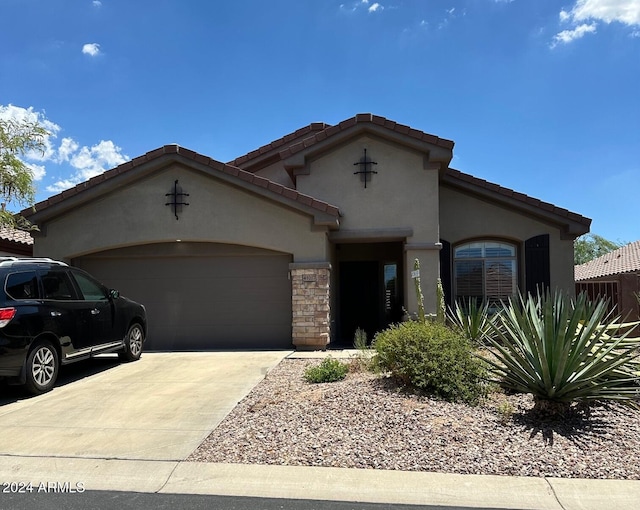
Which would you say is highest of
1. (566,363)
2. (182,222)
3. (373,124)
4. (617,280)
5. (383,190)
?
(373,124)

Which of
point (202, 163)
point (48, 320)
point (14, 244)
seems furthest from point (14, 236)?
point (48, 320)

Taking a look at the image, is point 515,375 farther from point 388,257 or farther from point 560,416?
point 388,257

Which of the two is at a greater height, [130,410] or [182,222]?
[182,222]

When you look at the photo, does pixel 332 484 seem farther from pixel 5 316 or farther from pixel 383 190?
pixel 383 190

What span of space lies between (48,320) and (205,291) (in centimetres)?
474

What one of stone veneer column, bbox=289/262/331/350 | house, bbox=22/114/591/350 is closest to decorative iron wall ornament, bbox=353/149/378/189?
house, bbox=22/114/591/350

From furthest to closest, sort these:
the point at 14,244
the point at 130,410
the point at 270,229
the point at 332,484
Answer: the point at 14,244, the point at 270,229, the point at 130,410, the point at 332,484

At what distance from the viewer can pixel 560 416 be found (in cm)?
570

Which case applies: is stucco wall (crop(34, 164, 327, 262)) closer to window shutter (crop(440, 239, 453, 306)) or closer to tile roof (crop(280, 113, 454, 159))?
tile roof (crop(280, 113, 454, 159))

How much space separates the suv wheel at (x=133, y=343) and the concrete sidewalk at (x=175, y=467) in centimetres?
194

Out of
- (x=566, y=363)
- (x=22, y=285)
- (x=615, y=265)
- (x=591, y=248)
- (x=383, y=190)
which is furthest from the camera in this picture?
(x=591, y=248)

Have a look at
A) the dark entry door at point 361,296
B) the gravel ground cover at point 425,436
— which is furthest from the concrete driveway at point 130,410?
the dark entry door at point 361,296

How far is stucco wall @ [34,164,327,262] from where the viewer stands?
1155 cm

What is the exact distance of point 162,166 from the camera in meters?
11.7
